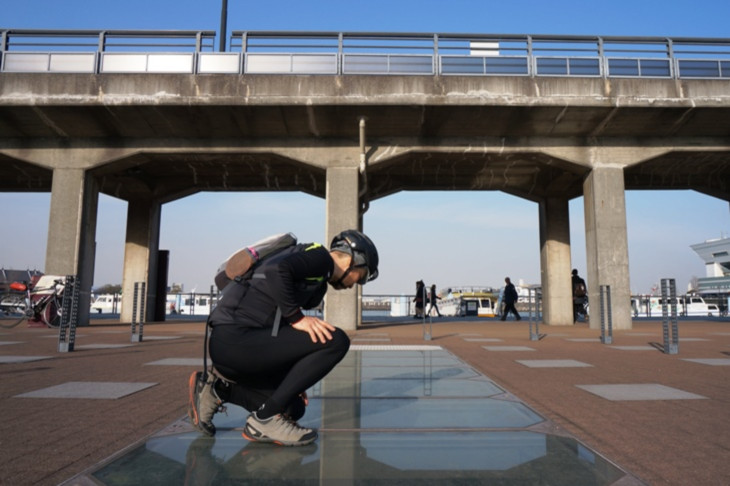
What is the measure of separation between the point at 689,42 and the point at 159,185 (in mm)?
19314

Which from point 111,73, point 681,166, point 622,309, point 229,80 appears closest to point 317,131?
point 229,80

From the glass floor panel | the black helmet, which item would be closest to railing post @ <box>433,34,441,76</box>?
the glass floor panel

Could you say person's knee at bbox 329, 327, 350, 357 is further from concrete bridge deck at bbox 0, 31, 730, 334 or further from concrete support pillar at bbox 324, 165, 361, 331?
concrete support pillar at bbox 324, 165, 361, 331

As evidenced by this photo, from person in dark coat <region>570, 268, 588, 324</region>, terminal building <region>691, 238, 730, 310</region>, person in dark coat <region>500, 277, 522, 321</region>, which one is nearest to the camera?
person in dark coat <region>570, 268, 588, 324</region>

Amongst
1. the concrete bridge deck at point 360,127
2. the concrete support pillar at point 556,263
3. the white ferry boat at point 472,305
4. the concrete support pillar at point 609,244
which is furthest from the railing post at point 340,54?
the white ferry boat at point 472,305

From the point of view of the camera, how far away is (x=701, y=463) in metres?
2.45

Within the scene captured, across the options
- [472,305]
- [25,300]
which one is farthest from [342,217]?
[472,305]

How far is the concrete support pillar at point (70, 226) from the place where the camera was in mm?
15680

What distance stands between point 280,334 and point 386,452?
2.62 ft

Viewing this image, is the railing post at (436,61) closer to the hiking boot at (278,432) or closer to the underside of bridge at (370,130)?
the underside of bridge at (370,130)

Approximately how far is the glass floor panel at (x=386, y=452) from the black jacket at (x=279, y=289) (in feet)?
2.21

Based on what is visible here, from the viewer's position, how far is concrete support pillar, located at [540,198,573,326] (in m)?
19.6

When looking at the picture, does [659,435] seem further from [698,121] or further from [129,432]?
[698,121]

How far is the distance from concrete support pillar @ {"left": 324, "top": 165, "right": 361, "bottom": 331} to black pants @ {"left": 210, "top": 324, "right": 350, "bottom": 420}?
12.5m
